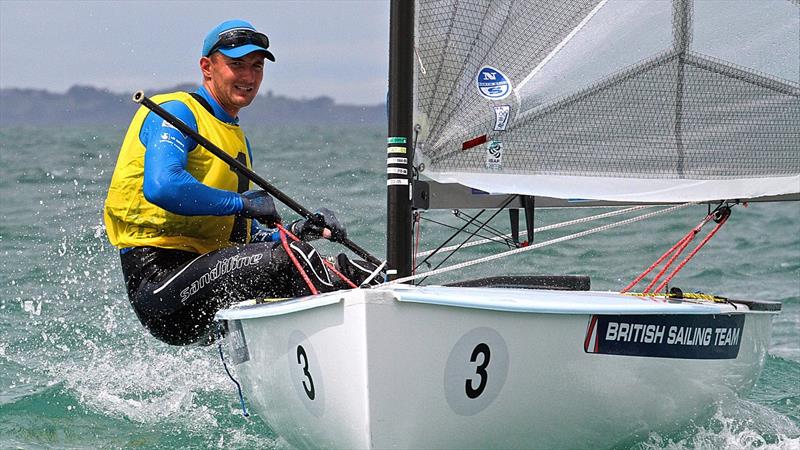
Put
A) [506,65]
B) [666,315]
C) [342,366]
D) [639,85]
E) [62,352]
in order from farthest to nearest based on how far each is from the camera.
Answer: [62,352], [639,85], [506,65], [666,315], [342,366]

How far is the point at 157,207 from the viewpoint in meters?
3.73

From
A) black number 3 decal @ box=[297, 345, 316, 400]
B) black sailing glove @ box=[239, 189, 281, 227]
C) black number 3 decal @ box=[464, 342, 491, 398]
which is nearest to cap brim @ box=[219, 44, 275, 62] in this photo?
black sailing glove @ box=[239, 189, 281, 227]

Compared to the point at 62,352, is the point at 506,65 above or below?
above

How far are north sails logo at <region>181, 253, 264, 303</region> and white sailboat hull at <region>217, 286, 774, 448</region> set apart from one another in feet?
0.60

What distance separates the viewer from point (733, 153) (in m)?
3.84

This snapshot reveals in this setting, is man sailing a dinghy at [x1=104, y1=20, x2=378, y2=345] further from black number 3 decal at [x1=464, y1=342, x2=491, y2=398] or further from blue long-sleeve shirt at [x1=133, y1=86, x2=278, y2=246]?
black number 3 decal at [x1=464, y1=342, x2=491, y2=398]

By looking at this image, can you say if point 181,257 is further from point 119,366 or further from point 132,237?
point 119,366

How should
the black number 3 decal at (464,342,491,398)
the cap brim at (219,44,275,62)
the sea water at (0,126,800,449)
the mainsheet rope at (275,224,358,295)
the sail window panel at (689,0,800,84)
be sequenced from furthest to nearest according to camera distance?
the sea water at (0,126,800,449), the sail window panel at (689,0,800,84), the cap brim at (219,44,275,62), the mainsheet rope at (275,224,358,295), the black number 3 decal at (464,342,491,398)

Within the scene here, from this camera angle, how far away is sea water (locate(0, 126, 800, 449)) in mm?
3973

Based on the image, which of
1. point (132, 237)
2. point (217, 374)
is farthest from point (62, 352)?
point (132, 237)

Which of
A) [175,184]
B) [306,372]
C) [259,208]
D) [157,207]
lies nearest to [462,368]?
[306,372]

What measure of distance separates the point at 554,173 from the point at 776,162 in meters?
0.85

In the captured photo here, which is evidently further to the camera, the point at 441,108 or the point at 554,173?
the point at 554,173

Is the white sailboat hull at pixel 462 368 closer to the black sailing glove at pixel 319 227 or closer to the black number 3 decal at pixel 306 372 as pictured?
the black number 3 decal at pixel 306 372
